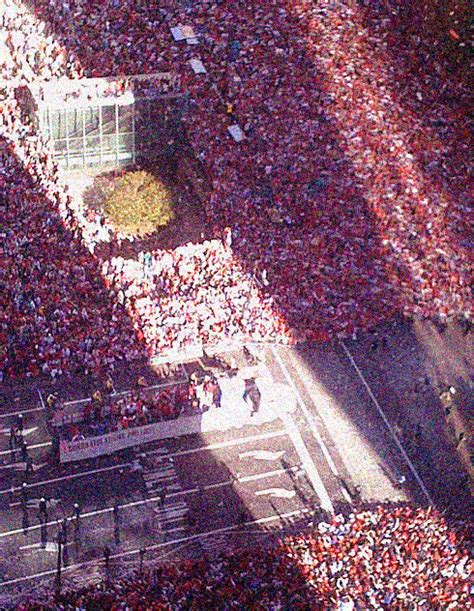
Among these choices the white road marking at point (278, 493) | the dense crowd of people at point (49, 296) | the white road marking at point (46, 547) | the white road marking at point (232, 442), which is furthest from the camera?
the dense crowd of people at point (49, 296)

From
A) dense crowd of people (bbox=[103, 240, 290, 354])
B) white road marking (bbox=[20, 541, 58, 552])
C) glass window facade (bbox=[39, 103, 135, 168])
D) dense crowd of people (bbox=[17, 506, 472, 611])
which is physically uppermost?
glass window facade (bbox=[39, 103, 135, 168])

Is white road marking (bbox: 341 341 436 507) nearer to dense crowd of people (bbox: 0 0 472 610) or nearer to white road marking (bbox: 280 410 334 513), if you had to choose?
dense crowd of people (bbox: 0 0 472 610)

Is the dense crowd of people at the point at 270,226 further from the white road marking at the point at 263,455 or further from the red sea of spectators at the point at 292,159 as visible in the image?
the white road marking at the point at 263,455

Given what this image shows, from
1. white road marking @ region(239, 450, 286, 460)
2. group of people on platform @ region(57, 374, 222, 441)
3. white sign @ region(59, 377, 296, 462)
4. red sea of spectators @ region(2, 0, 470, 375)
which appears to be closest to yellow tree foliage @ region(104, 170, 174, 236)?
red sea of spectators @ region(2, 0, 470, 375)

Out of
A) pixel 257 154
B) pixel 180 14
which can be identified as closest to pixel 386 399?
pixel 257 154

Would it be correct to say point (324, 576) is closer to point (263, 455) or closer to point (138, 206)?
point (263, 455)

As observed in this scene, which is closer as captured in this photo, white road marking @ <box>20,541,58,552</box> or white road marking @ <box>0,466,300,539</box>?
white road marking @ <box>20,541,58,552</box>

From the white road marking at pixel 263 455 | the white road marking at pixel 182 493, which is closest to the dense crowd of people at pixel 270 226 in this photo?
the white road marking at pixel 263 455

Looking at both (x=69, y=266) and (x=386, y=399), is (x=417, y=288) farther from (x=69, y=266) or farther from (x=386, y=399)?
(x=69, y=266)

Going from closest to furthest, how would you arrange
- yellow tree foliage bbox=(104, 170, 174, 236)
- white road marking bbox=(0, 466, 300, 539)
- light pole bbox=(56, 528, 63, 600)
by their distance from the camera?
light pole bbox=(56, 528, 63, 600)
white road marking bbox=(0, 466, 300, 539)
yellow tree foliage bbox=(104, 170, 174, 236)
